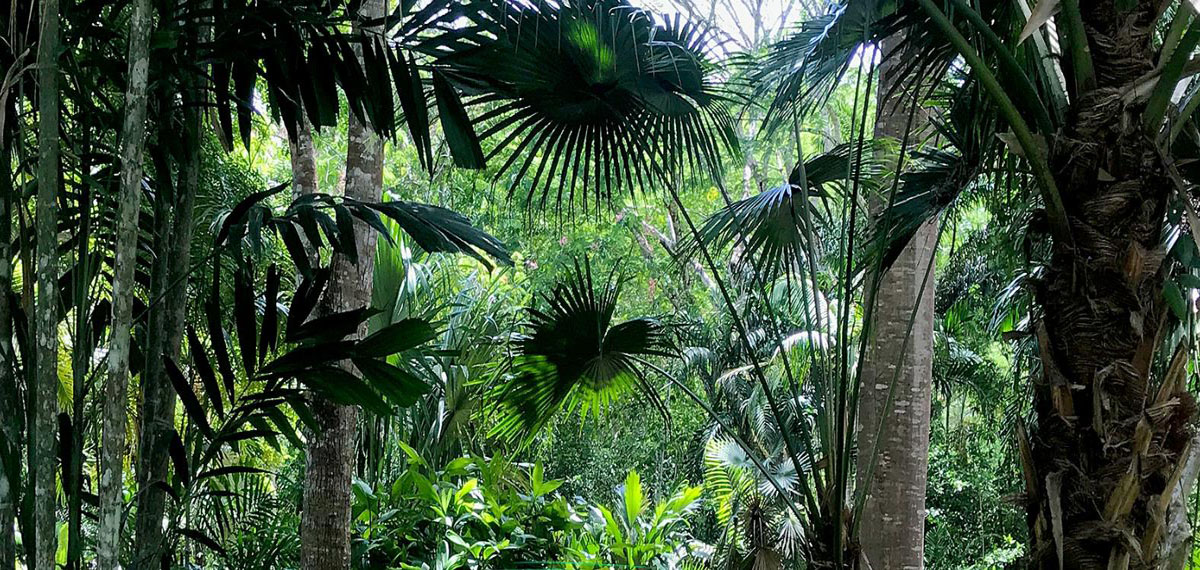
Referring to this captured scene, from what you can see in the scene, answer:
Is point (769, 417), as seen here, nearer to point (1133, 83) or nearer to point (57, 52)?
point (1133, 83)

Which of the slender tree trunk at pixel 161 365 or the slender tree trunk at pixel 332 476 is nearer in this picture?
the slender tree trunk at pixel 161 365

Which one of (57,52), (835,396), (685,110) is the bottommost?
(835,396)

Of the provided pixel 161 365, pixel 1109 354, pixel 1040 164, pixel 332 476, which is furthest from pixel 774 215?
pixel 161 365

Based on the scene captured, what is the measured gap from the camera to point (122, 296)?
1160 millimetres

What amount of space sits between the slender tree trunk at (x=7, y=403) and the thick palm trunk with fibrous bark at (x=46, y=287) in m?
0.13

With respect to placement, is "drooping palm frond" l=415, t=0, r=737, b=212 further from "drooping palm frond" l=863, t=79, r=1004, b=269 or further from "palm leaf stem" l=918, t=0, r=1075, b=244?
"palm leaf stem" l=918, t=0, r=1075, b=244

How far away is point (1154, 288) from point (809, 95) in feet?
4.09

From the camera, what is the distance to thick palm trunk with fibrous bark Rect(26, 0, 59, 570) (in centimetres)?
110

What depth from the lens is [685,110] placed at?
98.7 inches

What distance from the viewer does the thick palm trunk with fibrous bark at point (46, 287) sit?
1.10m

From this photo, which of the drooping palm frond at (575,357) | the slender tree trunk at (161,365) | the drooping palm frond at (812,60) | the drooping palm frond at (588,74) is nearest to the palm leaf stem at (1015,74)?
the drooping palm frond at (812,60)

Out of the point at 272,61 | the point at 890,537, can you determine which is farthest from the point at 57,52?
the point at 890,537

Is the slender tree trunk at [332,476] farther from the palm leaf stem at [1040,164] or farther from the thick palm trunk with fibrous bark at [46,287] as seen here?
the palm leaf stem at [1040,164]

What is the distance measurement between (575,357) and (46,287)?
5.57ft
